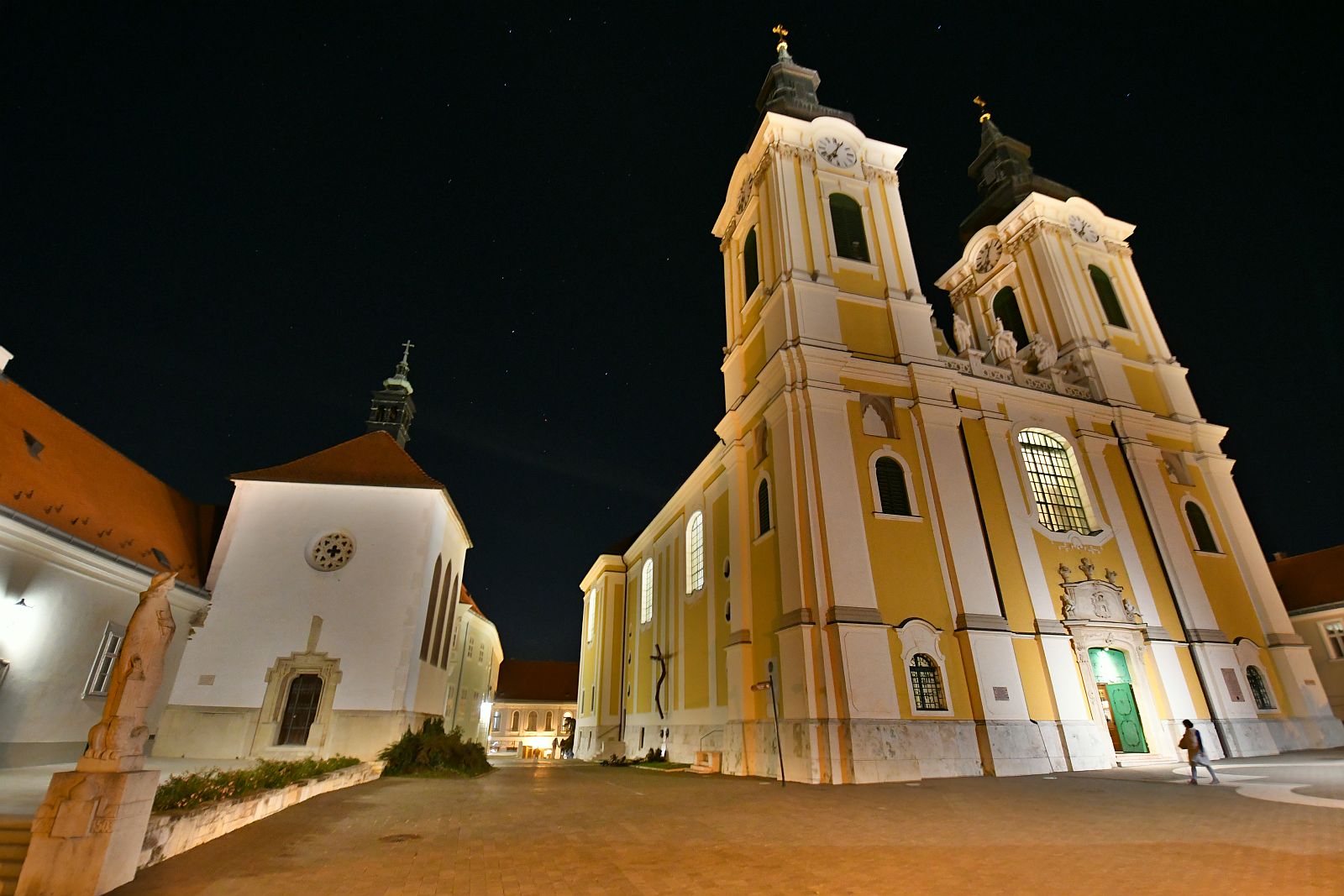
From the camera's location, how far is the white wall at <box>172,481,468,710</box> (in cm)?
1766

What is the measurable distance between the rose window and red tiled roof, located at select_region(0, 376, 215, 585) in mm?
3272

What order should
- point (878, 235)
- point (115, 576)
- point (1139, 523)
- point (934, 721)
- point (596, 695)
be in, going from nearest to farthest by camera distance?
point (934, 721), point (115, 576), point (1139, 523), point (878, 235), point (596, 695)

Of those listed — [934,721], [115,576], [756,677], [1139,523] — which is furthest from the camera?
[1139,523]

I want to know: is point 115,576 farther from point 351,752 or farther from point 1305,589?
point 1305,589

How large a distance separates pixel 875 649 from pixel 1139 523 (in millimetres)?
11584

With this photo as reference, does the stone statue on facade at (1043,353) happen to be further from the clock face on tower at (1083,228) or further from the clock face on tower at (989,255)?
the clock face on tower at (1083,228)

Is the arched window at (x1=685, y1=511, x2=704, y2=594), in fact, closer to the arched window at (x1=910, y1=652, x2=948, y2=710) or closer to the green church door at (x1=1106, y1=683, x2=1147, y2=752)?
the arched window at (x1=910, y1=652, x2=948, y2=710)

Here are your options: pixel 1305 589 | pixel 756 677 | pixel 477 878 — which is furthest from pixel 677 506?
pixel 1305 589

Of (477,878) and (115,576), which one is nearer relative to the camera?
(477,878)

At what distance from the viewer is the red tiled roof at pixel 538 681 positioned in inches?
2137

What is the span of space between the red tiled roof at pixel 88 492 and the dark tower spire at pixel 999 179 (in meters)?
31.6

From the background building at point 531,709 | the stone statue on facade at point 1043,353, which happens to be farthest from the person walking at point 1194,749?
the background building at point 531,709

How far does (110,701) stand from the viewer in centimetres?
536

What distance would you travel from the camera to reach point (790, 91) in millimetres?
24438
